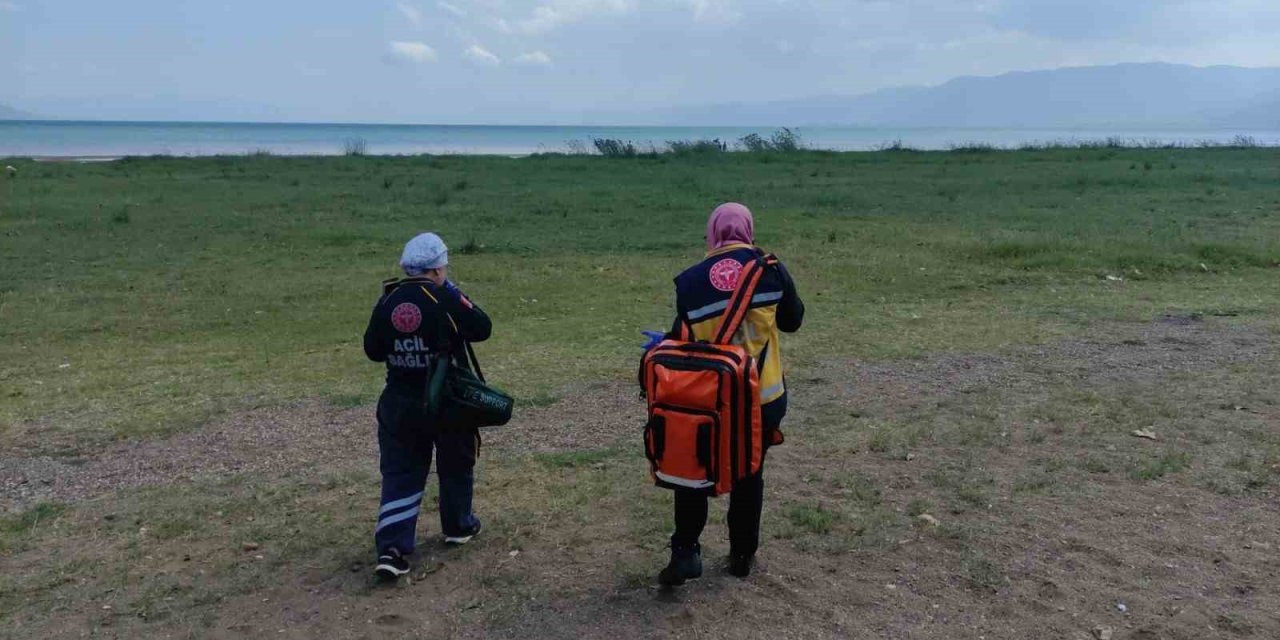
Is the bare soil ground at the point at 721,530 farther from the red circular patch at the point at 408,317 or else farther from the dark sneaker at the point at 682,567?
the red circular patch at the point at 408,317

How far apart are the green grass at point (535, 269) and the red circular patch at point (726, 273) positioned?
3558 millimetres

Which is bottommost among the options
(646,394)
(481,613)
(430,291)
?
(481,613)

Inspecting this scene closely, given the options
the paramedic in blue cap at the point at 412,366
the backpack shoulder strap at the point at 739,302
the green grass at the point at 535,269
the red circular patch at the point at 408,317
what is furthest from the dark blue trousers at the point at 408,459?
the green grass at the point at 535,269

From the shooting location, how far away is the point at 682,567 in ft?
13.3

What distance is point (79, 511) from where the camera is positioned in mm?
5078

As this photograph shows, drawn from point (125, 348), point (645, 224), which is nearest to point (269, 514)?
point (125, 348)

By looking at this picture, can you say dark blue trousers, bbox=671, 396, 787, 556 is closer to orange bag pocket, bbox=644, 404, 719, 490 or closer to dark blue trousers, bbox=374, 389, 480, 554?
orange bag pocket, bbox=644, 404, 719, 490

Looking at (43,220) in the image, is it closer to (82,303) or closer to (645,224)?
(82,303)

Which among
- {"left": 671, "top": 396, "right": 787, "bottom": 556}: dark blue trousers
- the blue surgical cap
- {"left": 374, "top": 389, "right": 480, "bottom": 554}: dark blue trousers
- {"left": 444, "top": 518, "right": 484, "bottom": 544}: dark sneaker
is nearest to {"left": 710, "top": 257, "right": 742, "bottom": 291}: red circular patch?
{"left": 671, "top": 396, "right": 787, "bottom": 556}: dark blue trousers

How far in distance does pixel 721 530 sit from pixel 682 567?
69 centimetres

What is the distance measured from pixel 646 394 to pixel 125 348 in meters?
6.91

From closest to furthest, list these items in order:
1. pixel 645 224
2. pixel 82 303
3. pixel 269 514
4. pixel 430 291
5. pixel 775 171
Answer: pixel 430 291 → pixel 269 514 → pixel 82 303 → pixel 645 224 → pixel 775 171

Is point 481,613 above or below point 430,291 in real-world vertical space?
below

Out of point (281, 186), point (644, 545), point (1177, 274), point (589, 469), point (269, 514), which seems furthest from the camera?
point (281, 186)
